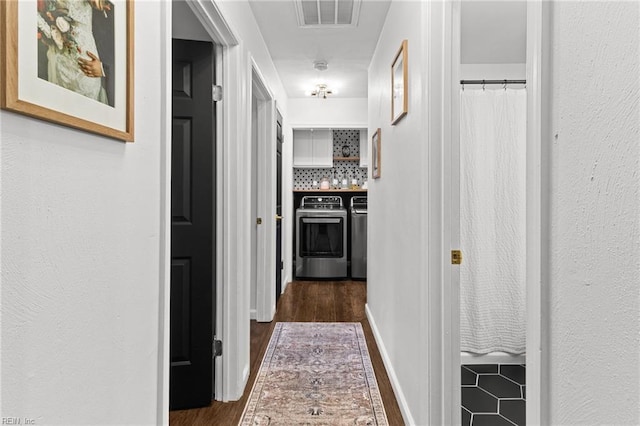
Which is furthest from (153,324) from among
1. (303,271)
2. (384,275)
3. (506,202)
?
(303,271)

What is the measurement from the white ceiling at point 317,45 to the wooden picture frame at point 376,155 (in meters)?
0.82

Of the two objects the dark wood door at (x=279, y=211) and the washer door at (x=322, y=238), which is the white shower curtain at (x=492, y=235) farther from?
the washer door at (x=322, y=238)

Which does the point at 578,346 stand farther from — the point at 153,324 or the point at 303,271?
the point at 303,271

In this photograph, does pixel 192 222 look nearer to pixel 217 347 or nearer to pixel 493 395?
pixel 217 347

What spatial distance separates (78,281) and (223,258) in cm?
133

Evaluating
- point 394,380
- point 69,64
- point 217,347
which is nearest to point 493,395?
point 394,380

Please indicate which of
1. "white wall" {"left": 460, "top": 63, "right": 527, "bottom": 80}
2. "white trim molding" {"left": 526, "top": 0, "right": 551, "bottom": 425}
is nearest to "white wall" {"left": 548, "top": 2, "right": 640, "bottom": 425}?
"white trim molding" {"left": 526, "top": 0, "right": 551, "bottom": 425}

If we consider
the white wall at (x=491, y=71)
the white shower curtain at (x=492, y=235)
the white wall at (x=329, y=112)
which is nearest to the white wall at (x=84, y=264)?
the white shower curtain at (x=492, y=235)

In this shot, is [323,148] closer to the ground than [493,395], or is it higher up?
higher up

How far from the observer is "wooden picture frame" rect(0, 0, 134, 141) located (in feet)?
2.19

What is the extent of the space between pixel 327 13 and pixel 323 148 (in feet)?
10.4

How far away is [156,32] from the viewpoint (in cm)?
121

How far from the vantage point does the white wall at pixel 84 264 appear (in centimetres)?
69

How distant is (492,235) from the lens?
2.71 m
